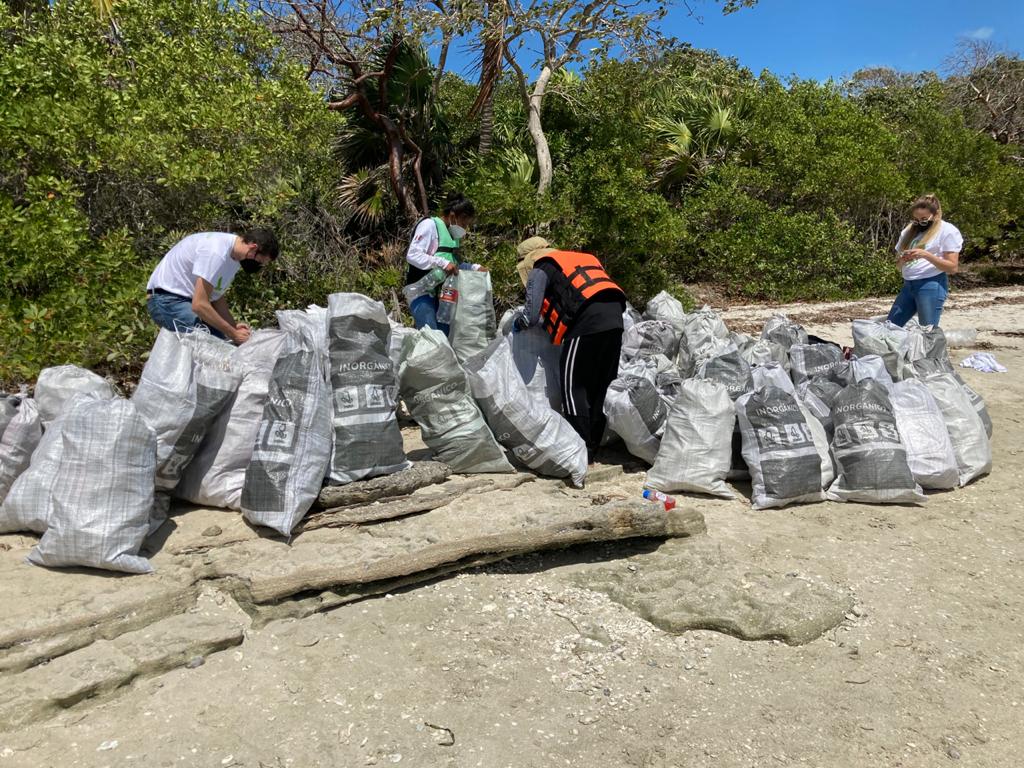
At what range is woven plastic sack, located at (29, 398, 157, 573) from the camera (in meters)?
2.73

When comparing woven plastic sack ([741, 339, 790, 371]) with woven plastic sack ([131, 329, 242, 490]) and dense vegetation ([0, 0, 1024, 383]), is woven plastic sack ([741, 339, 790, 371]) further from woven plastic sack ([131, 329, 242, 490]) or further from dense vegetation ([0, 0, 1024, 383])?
dense vegetation ([0, 0, 1024, 383])

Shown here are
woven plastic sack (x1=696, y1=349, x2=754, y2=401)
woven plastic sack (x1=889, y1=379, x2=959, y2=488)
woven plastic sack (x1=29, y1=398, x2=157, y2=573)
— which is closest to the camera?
woven plastic sack (x1=29, y1=398, x2=157, y2=573)

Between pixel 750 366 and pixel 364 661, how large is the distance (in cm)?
300

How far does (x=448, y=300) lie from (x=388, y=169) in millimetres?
5288

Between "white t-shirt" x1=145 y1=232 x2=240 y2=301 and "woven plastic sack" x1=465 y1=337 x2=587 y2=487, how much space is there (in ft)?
4.29

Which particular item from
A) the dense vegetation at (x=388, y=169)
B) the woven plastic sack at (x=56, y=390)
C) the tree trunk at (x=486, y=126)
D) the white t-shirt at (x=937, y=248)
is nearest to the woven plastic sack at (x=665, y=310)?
the white t-shirt at (x=937, y=248)

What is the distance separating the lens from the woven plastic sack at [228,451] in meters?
3.33

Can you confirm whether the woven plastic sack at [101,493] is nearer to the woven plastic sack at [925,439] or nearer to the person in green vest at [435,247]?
the person in green vest at [435,247]

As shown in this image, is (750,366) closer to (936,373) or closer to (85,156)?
(936,373)

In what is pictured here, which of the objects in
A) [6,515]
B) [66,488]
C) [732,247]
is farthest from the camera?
[732,247]

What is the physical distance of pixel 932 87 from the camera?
747 inches

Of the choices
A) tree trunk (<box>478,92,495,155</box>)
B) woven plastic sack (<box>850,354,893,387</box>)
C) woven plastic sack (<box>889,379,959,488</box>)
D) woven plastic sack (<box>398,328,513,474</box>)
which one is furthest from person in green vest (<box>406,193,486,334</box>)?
tree trunk (<box>478,92,495,155</box>)

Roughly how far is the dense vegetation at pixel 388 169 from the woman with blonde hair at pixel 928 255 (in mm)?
3493

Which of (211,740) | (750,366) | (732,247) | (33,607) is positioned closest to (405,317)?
(750,366)
